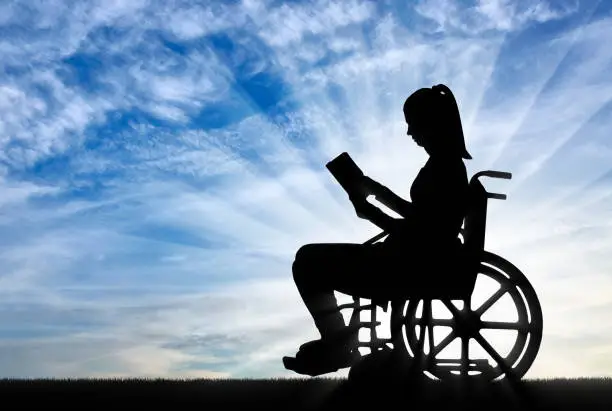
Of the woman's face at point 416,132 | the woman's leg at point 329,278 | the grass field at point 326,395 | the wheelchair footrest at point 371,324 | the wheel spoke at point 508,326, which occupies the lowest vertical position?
the grass field at point 326,395

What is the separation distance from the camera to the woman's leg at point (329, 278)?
7664 mm

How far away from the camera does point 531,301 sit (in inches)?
317

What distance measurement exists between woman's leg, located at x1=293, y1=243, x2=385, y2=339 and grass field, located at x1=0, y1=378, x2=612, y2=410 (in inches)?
26.0

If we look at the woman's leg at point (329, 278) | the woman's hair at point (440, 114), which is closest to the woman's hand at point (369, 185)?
the woman's leg at point (329, 278)

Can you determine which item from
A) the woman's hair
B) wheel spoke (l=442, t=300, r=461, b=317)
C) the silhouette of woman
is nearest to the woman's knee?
the silhouette of woman

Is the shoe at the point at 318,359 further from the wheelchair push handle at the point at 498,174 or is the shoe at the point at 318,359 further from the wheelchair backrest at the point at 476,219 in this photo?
the wheelchair push handle at the point at 498,174

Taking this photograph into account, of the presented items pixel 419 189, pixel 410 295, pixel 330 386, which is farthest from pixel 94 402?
pixel 419 189

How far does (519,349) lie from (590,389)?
0.82m

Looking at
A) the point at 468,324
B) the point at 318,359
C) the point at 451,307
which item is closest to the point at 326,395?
the point at 318,359

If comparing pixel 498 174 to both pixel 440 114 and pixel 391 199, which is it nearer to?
pixel 440 114

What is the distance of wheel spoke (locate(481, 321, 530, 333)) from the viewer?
26.2 ft

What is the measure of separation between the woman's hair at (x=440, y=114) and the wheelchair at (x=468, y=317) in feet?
1.37

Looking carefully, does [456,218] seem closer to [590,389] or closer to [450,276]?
[450,276]

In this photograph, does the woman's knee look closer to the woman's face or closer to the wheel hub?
the woman's face
